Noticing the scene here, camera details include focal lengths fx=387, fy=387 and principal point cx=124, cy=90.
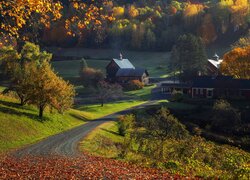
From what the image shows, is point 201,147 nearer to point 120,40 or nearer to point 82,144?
point 82,144

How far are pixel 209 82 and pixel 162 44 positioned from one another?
7325cm

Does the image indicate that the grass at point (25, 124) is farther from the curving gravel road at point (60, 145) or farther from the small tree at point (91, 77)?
the small tree at point (91, 77)

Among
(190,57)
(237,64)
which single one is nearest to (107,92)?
(237,64)

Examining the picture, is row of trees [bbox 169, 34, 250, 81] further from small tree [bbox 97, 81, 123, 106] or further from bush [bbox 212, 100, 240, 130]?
bush [bbox 212, 100, 240, 130]

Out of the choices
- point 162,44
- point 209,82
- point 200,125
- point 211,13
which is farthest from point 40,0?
point 211,13

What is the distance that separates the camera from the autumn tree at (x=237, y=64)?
7712cm

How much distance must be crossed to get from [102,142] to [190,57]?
6558cm

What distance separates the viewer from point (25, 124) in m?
43.7

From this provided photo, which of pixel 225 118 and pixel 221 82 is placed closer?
pixel 225 118

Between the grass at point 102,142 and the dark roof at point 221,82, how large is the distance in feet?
93.1

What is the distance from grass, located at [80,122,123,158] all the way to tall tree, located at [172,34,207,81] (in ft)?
148

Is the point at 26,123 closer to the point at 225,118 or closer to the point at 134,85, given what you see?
the point at 225,118

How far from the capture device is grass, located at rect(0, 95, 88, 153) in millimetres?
37812

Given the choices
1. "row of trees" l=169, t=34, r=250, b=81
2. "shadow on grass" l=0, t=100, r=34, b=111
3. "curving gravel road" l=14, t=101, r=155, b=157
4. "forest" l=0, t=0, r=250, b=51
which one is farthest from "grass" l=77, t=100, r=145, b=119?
"forest" l=0, t=0, r=250, b=51
